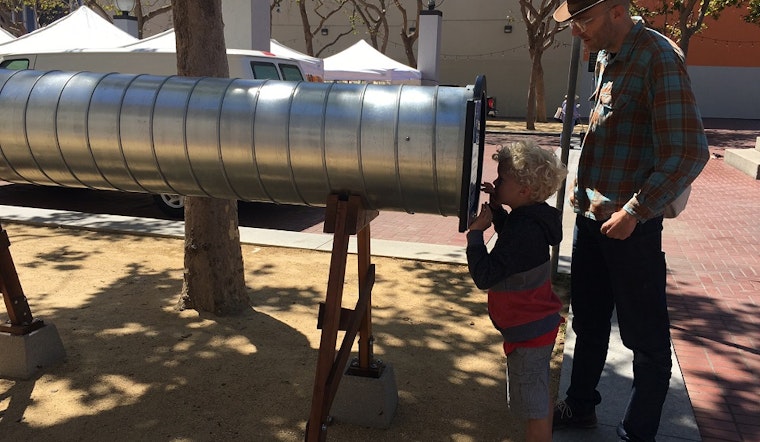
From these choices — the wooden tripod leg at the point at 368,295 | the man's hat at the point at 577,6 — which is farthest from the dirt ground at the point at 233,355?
the man's hat at the point at 577,6

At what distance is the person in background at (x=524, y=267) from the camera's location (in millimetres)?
2375

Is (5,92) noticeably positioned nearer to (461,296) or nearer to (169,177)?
(169,177)

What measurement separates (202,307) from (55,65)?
6.56m

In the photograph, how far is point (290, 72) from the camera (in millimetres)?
9234

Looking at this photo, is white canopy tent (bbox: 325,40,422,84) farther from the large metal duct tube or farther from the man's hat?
the man's hat

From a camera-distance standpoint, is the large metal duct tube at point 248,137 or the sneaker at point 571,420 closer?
the large metal duct tube at point 248,137

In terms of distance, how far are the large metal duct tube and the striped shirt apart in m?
0.53

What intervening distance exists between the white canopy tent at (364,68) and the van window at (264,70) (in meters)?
7.61

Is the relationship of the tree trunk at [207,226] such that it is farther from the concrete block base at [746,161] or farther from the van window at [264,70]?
the concrete block base at [746,161]

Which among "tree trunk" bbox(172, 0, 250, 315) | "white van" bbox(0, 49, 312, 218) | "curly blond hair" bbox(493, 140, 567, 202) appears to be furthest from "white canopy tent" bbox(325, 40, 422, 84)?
"curly blond hair" bbox(493, 140, 567, 202)

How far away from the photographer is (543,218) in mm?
2404

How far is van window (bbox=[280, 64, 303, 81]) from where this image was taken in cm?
898

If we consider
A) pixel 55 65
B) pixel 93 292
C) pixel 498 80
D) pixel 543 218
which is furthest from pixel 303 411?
pixel 498 80

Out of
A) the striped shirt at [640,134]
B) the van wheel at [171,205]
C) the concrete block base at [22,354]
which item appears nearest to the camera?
the striped shirt at [640,134]
